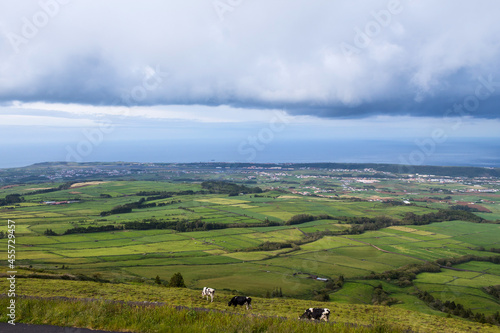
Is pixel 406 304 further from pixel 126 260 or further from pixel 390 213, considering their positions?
pixel 390 213

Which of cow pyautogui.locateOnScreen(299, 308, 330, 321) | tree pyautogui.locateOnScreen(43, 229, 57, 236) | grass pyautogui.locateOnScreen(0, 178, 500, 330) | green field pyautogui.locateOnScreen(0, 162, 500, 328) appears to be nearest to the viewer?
cow pyautogui.locateOnScreen(299, 308, 330, 321)

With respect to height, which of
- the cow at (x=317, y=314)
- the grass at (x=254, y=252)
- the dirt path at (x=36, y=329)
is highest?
the dirt path at (x=36, y=329)

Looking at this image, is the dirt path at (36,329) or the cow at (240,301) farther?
the cow at (240,301)

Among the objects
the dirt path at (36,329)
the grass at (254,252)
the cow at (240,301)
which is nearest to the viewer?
the dirt path at (36,329)

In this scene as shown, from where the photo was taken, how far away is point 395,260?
55531mm

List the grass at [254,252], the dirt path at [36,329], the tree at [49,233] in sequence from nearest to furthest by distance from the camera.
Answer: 1. the dirt path at [36,329]
2. the grass at [254,252]
3. the tree at [49,233]

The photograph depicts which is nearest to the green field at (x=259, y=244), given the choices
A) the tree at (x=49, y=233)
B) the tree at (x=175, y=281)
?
the tree at (x=49, y=233)

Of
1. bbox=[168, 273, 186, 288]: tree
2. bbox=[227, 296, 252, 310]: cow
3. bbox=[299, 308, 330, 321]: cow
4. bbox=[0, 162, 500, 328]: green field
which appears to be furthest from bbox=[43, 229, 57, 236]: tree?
bbox=[299, 308, 330, 321]: cow

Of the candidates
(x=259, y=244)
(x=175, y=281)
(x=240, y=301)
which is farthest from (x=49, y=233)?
(x=240, y=301)

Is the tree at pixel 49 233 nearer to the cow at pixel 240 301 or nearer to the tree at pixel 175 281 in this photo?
the tree at pixel 175 281

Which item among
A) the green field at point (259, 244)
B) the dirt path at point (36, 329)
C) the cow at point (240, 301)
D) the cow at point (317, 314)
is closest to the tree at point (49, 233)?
the green field at point (259, 244)

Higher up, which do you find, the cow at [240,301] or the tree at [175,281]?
the cow at [240,301]

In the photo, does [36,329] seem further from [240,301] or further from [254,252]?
[254,252]

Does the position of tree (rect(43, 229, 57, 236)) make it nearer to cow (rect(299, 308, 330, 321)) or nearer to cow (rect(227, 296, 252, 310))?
cow (rect(227, 296, 252, 310))
